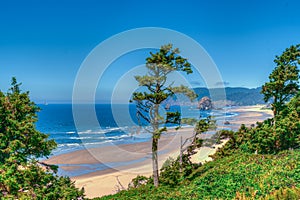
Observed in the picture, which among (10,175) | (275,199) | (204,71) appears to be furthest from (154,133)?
(275,199)

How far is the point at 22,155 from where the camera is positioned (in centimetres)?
1236

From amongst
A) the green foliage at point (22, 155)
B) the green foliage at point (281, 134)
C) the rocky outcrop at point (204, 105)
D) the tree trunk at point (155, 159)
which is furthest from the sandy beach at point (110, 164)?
the green foliage at point (22, 155)

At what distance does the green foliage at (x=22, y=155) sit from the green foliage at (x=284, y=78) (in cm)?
1443

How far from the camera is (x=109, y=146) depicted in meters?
46.7

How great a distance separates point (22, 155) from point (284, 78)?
1688 centimetres

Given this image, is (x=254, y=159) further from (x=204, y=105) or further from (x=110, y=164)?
(x=204, y=105)

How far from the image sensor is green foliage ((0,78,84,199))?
11445mm

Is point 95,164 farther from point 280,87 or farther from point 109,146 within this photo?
point 280,87

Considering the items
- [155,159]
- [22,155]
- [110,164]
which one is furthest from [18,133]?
[110,164]

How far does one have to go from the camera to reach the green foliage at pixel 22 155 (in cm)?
1145

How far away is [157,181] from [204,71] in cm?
716

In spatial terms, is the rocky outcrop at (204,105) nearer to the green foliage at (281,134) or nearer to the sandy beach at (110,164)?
the green foliage at (281,134)

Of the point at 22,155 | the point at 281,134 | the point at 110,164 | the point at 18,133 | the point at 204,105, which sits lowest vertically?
the point at 110,164

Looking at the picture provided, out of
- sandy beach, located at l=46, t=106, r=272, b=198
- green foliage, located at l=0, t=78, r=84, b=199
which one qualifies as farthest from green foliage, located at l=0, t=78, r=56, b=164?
sandy beach, located at l=46, t=106, r=272, b=198
